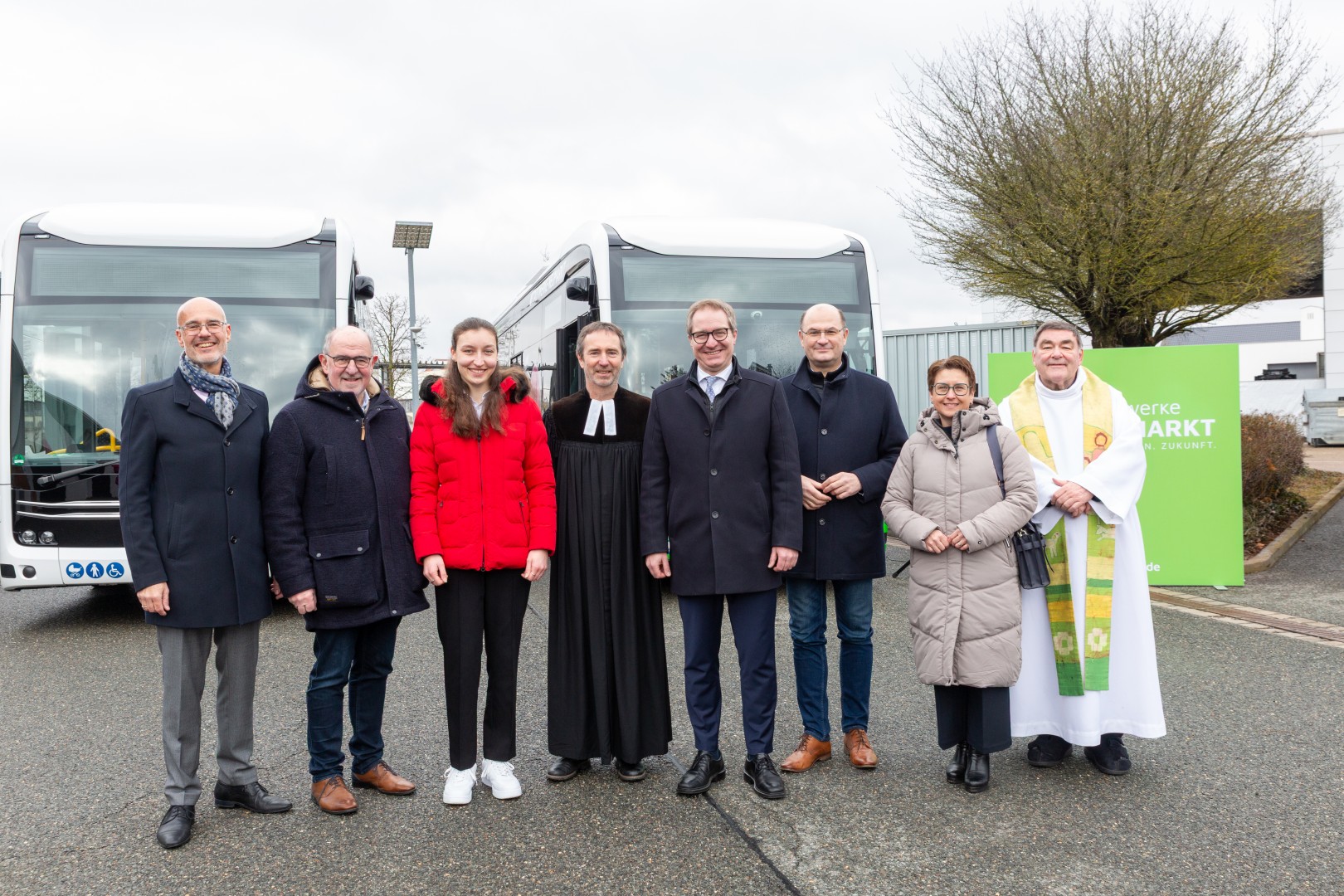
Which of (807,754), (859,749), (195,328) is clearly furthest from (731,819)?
(195,328)

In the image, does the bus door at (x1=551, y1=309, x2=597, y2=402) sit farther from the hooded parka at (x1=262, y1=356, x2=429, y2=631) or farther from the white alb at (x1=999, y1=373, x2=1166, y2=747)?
the white alb at (x1=999, y1=373, x2=1166, y2=747)

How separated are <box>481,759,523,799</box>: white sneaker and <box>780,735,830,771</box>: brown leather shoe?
112 centimetres

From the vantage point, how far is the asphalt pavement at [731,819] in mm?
3412

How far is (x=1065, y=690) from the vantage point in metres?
Result: 4.40

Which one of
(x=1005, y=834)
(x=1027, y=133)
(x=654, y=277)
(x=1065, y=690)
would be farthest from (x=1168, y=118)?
(x=1005, y=834)

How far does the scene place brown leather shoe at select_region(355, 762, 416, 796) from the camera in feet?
13.8

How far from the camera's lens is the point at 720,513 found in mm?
4223

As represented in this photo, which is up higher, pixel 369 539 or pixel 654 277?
pixel 654 277

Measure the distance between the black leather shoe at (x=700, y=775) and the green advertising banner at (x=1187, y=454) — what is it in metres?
5.51

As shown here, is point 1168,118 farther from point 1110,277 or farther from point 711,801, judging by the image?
point 711,801

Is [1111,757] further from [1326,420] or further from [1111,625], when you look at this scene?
[1326,420]

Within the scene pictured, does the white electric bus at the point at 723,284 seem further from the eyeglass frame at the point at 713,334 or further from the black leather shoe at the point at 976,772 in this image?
A: the black leather shoe at the point at 976,772

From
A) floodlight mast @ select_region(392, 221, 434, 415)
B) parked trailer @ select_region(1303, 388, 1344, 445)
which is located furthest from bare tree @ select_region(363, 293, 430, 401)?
Result: parked trailer @ select_region(1303, 388, 1344, 445)

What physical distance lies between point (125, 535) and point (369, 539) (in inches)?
34.2
